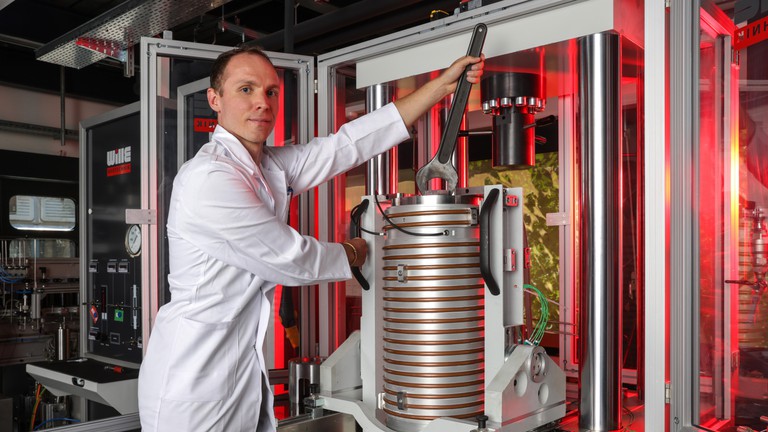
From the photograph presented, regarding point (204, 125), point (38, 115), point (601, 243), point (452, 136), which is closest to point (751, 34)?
point (601, 243)

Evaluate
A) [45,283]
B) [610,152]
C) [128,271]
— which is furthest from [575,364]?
[45,283]

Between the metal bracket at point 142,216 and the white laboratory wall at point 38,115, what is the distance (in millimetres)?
4388

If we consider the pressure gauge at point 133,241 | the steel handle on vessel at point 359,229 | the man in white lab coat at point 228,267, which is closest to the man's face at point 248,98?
the man in white lab coat at point 228,267

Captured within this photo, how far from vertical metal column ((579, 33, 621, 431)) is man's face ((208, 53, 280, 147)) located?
77cm

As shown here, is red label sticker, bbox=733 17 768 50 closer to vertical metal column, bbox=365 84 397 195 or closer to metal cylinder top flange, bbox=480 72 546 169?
metal cylinder top flange, bbox=480 72 546 169

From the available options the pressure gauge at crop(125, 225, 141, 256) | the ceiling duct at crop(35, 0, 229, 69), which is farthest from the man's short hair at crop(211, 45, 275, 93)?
the pressure gauge at crop(125, 225, 141, 256)

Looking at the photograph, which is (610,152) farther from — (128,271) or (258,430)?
(128,271)

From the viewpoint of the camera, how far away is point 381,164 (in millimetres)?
2090

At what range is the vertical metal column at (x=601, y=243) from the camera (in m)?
1.54

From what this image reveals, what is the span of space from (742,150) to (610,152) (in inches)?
11.2

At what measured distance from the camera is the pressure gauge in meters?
3.53

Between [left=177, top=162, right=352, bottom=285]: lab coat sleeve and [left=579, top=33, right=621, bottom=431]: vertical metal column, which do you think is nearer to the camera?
[left=177, top=162, right=352, bottom=285]: lab coat sleeve

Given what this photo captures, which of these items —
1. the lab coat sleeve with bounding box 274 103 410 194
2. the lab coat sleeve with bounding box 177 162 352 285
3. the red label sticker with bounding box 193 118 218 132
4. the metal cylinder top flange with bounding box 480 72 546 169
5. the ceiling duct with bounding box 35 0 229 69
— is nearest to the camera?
the lab coat sleeve with bounding box 177 162 352 285

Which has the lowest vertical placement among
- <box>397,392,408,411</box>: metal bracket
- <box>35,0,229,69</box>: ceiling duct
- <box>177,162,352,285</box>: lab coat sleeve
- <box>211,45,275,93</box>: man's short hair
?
<box>397,392,408,411</box>: metal bracket
